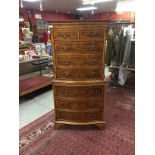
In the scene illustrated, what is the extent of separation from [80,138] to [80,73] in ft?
2.81

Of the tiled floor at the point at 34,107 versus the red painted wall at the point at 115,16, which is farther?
the red painted wall at the point at 115,16

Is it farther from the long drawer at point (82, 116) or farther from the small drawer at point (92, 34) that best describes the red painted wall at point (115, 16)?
the long drawer at point (82, 116)

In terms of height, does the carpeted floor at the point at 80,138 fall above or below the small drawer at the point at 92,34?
below

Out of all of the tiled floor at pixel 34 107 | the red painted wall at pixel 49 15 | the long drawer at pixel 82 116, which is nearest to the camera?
the long drawer at pixel 82 116

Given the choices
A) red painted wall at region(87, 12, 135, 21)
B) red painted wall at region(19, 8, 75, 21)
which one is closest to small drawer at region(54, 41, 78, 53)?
red painted wall at region(19, 8, 75, 21)

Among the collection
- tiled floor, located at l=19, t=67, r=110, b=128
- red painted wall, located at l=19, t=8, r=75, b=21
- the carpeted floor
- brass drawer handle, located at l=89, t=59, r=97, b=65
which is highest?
red painted wall, located at l=19, t=8, r=75, b=21

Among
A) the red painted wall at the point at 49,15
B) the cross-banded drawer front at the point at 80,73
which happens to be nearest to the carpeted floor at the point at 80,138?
the cross-banded drawer front at the point at 80,73

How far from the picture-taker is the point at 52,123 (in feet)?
8.59

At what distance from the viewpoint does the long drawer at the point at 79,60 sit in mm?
2174

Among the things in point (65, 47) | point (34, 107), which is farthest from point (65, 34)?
point (34, 107)

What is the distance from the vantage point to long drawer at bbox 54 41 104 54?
213 centimetres

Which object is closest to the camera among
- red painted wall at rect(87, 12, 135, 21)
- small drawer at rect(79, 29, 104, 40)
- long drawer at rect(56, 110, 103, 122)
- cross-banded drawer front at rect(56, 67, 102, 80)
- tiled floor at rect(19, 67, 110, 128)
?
small drawer at rect(79, 29, 104, 40)

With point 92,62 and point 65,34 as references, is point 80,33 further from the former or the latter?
point 92,62

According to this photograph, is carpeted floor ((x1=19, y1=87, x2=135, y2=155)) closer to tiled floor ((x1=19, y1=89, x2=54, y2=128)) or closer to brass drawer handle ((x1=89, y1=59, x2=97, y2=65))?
tiled floor ((x1=19, y1=89, x2=54, y2=128))
